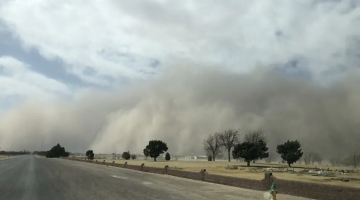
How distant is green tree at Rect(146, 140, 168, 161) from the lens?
126875 millimetres

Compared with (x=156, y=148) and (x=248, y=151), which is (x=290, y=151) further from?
(x=156, y=148)

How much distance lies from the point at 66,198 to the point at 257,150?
7672 centimetres

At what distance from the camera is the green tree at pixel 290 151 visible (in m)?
96.1

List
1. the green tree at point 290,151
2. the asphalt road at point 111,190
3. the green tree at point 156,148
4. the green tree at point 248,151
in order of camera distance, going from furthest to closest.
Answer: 1. the green tree at point 156,148
2. the green tree at point 290,151
3. the green tree at point 248,151
4. the asphalt road at point 111,190

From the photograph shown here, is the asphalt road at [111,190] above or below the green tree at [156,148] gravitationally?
below

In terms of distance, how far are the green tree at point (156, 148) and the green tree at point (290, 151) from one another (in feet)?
148

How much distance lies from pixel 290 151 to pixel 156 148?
5062 centimetres

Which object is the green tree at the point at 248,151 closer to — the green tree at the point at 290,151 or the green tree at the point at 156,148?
the green tree at the point at 290,151

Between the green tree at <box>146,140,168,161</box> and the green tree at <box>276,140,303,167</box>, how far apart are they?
4508cm

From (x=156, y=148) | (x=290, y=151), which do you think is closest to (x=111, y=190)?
(x=290, y=151)

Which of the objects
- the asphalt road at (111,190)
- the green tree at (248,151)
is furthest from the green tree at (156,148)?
the asphalt road at (111,190)

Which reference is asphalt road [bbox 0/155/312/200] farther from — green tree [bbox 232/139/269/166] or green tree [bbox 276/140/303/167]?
green tree [bbox 276/140/303/167]

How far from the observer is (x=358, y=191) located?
16.1 meters

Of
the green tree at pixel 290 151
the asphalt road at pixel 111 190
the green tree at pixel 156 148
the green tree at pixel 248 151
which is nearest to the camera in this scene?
the asphalt road at pixel 111 190
